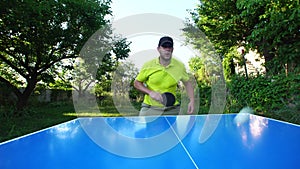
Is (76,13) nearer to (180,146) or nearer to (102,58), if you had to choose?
(102,58)

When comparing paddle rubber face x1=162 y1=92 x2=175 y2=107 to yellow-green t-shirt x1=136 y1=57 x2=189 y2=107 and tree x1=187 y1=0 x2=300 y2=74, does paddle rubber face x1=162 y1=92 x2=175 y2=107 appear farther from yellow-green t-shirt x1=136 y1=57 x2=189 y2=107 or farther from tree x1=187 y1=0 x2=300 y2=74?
tree x1=187 y1=0 x2=300 y2=74

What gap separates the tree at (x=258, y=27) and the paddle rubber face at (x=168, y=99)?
9.86 ft

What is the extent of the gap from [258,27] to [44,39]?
605 cm

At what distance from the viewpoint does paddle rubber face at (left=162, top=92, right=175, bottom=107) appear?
2719mm

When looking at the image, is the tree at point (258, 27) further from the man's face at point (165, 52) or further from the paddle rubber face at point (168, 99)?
the paddle rubber face at point (168, 99)

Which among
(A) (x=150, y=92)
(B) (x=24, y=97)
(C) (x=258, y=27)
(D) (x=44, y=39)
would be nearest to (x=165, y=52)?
(A) (x=150, y=92)

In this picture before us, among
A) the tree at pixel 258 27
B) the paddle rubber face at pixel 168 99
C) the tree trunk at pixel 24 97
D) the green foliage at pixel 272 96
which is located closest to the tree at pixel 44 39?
the tree trunk at pixel 24 97

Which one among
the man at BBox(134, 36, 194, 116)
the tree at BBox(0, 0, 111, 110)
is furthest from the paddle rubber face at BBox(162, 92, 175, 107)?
the tree at BBox(0, 0, 111, 110)

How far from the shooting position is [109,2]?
8.18m

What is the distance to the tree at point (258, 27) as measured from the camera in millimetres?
4895

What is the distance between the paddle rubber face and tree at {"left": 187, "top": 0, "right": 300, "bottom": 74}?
301 cm

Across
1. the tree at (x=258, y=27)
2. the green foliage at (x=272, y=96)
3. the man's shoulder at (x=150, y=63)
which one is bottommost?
the green foliage at (x=272, y=96)

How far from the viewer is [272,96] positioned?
503 cm

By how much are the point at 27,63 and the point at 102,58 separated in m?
2.35
